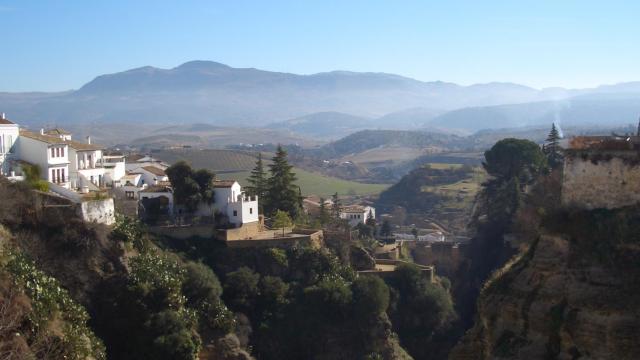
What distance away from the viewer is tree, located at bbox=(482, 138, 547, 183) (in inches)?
1881

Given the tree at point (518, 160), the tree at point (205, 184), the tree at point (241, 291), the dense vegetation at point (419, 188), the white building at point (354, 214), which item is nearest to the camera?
the tree at point (241, 291)

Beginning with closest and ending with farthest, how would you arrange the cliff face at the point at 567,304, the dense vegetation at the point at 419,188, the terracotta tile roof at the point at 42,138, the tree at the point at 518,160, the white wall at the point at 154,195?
1. the cliff face at the point at 567,304
2. the terracotta tile roof at the point at 42,138
3. the white wall at the point at 154,195
4. the tree at the point at 518,160
5. the dense vegetation at the point at 419,188

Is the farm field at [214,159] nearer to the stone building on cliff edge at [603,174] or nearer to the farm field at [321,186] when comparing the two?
the farm field at [321,186]

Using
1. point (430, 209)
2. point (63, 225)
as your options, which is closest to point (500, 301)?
point (63, 225)

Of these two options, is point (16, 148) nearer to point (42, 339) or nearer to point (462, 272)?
point (42, 339)

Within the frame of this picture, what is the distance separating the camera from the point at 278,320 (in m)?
38.2

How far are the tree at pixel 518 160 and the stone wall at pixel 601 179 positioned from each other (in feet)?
108

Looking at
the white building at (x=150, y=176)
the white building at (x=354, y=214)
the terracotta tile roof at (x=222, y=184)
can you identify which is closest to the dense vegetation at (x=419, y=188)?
the white building at (x=354, y=214)

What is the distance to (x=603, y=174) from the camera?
14.6 metres

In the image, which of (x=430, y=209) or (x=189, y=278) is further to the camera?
(x=430, y=209)

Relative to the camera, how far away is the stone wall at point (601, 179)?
46.7 ft

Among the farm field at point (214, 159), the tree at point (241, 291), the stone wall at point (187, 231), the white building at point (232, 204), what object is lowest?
the tree at point (241, 291)

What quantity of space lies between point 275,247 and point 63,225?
12.2 metres

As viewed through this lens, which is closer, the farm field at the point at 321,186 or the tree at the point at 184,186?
the tree at the point at 184,186
